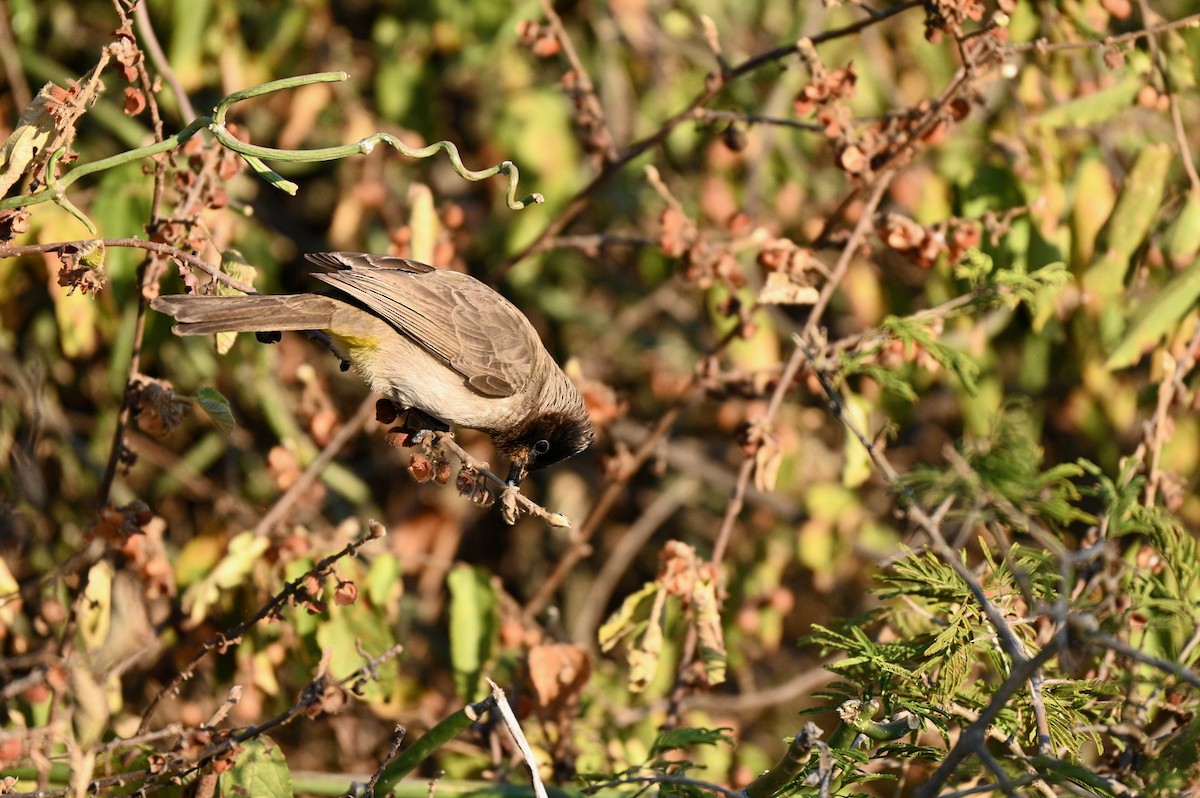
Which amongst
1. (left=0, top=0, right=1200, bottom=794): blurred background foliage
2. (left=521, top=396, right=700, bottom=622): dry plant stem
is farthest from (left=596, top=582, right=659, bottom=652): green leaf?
(left=521, top=396, right=700, bottom=622): dry plant stem

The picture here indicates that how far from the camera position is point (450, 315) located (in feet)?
14.4

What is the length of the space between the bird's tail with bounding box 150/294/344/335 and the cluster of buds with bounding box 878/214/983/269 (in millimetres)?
1873

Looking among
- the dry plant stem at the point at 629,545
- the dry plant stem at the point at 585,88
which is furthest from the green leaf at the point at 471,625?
the dry plant stem at the point at 629,545

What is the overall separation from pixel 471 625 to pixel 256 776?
135 centimetres

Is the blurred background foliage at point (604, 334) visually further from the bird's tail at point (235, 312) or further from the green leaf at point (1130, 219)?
the bird's tail at point (235, 312)

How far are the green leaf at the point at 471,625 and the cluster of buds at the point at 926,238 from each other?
1.87 meters

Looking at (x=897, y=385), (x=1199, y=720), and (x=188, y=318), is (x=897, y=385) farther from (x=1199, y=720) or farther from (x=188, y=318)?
(x=188, y=318)

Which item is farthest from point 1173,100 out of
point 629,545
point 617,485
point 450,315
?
point 629,545

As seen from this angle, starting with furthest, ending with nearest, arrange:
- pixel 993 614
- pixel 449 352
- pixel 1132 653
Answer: pixel 449 352 → pixel 993 614 → pixel 1132 653

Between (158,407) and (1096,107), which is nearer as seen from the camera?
(158,407)

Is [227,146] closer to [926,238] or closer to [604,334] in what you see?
[926,238]

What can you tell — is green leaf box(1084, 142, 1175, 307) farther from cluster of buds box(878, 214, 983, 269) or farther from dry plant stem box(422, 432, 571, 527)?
dry plant stem box(422, 432, 571, 527)

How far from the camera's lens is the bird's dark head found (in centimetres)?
444

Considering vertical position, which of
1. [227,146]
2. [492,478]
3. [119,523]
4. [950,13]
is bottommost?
[119,523]
